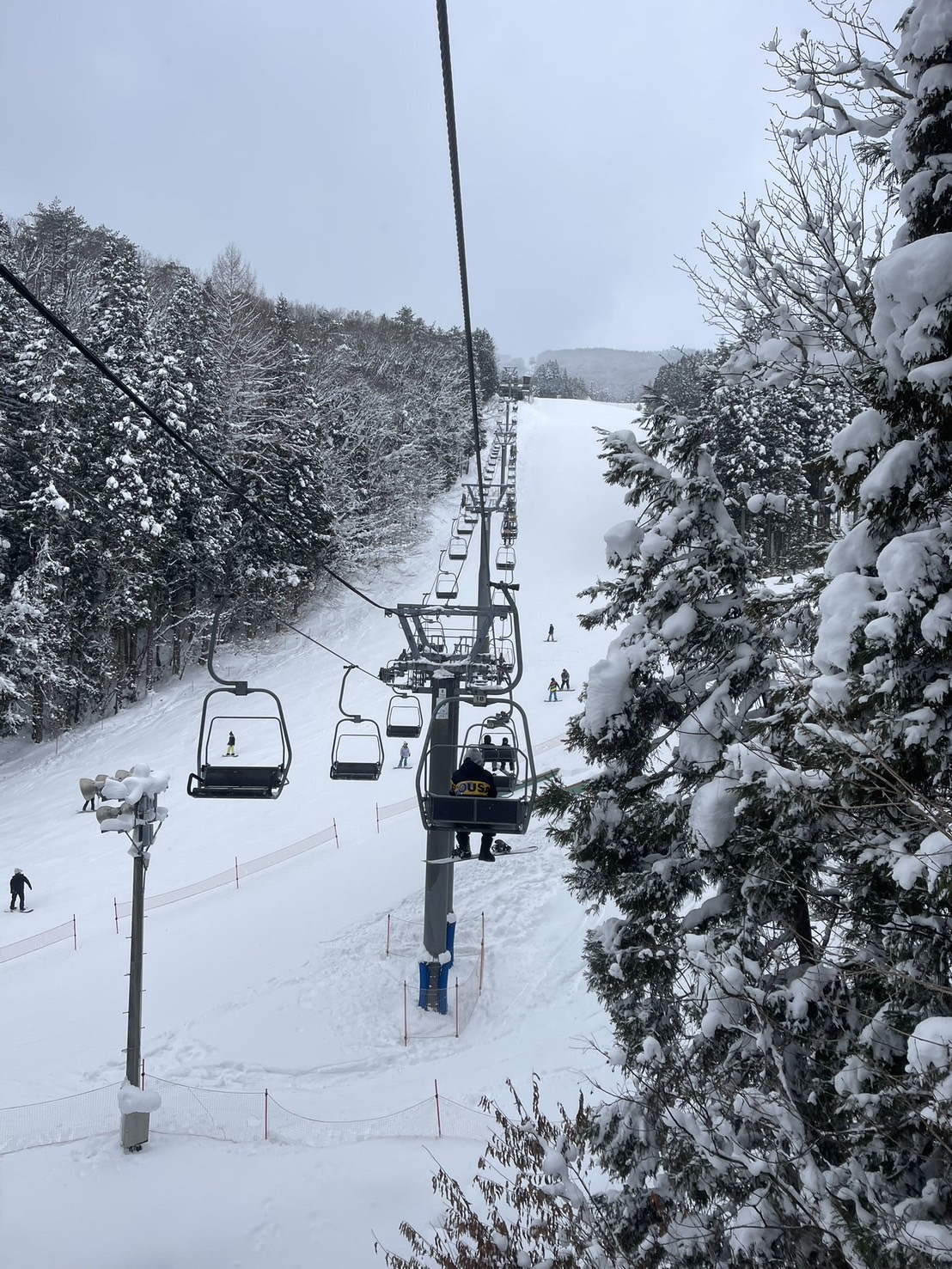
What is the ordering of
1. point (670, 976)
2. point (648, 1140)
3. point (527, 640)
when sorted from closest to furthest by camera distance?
point (648, 1140) → point (670, 976) → point (527, 640)

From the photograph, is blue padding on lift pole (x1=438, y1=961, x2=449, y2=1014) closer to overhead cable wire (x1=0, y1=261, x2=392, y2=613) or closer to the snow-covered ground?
the snow-covered ground

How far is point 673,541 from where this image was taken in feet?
26.5

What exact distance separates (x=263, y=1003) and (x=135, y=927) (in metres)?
4.89

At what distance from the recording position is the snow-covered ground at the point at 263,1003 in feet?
32.6

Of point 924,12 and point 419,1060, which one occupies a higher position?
point 924,12

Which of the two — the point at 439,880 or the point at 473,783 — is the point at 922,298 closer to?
the point at 473,783

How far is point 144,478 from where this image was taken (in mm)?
34094

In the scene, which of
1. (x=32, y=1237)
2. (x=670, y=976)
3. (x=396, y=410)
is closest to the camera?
(x=670, y=976)

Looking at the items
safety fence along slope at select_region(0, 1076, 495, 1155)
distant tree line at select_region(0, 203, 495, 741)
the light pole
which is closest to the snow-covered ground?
safety fence along slope at select_region(0, 1076, 495, 1155)

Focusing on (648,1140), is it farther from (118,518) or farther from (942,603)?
(118,518)

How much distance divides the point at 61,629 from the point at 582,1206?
30.2m

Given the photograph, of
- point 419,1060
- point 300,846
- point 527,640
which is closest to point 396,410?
point 527,640

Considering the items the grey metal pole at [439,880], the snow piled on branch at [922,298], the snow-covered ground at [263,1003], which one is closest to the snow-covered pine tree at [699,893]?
the snow-covered ground at [263,1003]

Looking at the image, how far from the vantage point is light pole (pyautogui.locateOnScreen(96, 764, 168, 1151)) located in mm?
10812
